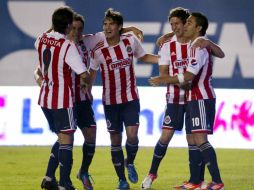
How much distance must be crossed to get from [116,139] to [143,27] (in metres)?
5.43

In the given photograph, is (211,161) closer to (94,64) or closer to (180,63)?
(180,63)

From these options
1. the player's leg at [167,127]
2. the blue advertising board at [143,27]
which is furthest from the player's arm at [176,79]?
the blue advertising board at [143,27]

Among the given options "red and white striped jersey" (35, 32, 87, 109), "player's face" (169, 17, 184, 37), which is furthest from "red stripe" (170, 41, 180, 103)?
"red and white striped jersey" (35, 32, 87, 109)

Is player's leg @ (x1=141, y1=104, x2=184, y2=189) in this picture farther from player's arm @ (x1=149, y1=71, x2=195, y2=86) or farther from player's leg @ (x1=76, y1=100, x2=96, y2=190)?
player's arm @ (x1=149, y1=71, x2=195, y2=86)

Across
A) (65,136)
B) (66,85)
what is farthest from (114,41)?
(65,136)

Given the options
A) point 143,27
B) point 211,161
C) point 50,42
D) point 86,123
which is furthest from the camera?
point 143,27

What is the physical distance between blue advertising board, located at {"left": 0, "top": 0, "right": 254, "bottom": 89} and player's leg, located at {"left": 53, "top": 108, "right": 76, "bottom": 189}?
19.6 feet

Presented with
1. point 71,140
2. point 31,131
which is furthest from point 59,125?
point 31,131

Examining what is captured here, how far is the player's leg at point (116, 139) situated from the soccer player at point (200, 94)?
92cm

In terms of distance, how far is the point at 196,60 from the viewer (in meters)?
9.84

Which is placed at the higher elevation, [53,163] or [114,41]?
[114,41]

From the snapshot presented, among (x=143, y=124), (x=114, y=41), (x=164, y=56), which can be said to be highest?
(x=114, y=41)

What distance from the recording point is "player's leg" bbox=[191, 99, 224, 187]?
32.5 ft

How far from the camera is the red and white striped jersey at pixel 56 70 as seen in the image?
9.76 meters
